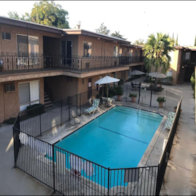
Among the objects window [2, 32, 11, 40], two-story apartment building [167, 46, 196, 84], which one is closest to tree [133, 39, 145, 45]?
two-story apartment building [167, 46, 196, 84]

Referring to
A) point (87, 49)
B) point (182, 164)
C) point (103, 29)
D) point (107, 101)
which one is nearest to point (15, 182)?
point (182, 164)

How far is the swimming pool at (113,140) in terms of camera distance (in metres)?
9.78

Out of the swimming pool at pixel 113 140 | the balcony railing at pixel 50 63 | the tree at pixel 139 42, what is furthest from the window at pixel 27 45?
the tree at pixel 139 42

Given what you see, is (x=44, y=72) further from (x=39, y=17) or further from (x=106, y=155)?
(x=39, y=17)

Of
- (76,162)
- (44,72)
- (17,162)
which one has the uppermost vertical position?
(44,72)

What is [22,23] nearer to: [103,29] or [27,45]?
[27,45]

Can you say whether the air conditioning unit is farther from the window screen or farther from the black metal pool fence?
the black metal pool fence

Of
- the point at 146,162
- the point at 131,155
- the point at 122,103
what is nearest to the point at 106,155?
the point at 131,155

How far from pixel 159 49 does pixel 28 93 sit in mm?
17743

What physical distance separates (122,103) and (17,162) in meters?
12.8

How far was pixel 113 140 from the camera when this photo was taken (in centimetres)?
1185

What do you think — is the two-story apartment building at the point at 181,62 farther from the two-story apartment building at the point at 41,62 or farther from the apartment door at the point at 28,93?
the apartment door at the point at 28,93

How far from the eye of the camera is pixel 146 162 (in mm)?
8891

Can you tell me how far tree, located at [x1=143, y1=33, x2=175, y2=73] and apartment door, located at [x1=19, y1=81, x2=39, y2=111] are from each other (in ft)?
53.2
